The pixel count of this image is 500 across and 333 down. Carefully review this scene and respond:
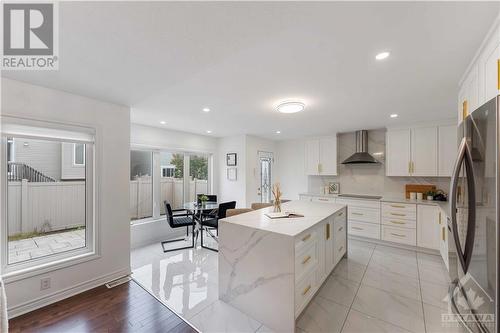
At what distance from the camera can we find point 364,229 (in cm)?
Result: 418

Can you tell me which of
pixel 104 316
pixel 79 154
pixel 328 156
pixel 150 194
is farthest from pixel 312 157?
pixel 104 316

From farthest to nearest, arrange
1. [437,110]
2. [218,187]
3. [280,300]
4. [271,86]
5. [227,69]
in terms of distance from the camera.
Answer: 1. [218,187]
2. [437,110]
3. [271,86]
4. [227,69]
5. [280,300]

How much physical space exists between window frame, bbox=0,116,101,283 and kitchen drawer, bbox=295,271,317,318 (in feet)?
8.41

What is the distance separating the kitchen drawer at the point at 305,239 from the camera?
1.79m

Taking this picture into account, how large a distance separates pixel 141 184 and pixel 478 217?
4916mm

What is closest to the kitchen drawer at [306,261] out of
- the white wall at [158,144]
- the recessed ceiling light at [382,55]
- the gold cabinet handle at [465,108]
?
the recessed ceiling light at [382,55]

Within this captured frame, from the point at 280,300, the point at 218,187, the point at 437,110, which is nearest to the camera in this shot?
the point at 280,300

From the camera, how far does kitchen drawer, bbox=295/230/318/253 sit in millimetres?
1789

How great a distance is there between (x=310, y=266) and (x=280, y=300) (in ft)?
1.52

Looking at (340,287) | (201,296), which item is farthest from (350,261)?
(201,296)

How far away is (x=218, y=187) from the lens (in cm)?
572

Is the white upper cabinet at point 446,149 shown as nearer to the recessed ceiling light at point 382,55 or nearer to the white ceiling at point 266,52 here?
the white ceiling at point 266,52

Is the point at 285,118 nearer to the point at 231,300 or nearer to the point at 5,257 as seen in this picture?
the point at 231,300

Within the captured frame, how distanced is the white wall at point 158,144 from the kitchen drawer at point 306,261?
3.48 metres
